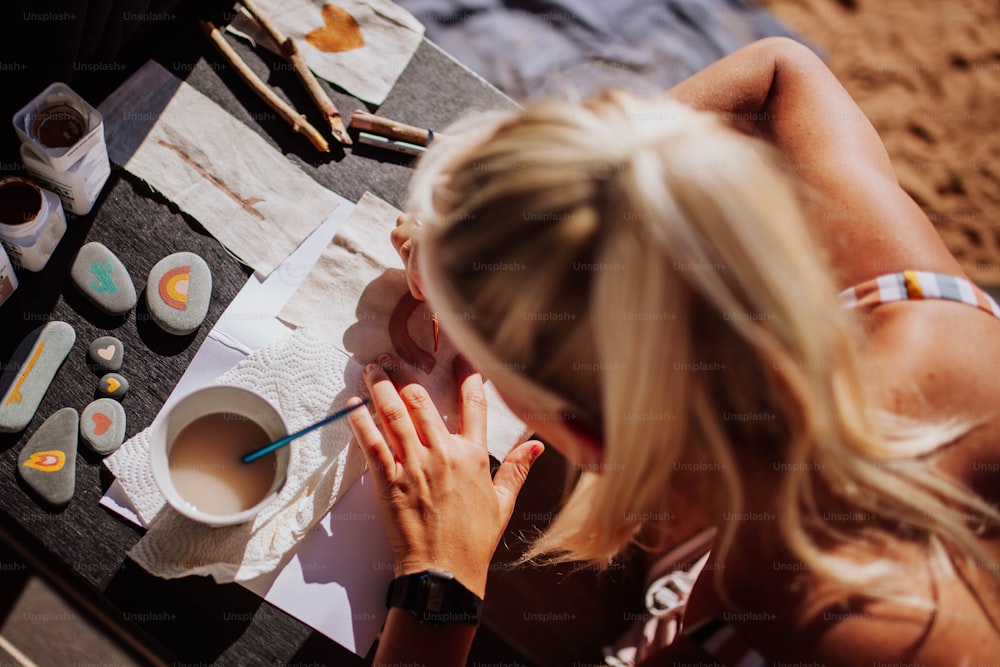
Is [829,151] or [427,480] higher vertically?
[829,151]

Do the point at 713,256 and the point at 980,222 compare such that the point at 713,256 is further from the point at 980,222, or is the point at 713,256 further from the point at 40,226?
the point at 980,222

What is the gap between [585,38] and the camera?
1.49 metres

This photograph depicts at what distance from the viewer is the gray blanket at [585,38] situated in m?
1.41

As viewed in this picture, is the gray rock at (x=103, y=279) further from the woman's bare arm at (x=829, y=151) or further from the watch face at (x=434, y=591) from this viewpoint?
the woman's bare arm at (x=829, y=151)

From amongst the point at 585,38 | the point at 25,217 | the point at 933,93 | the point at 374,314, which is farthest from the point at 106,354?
the point at 933,93

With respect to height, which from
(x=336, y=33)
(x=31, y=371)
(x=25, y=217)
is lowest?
(x=31, y=371)

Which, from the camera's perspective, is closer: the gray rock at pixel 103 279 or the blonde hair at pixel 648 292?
the blonde hair at pixel 648 292

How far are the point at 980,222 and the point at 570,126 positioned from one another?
1977mm

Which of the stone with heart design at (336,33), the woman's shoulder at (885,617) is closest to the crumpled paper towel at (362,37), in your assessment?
the stone with heart design at (336,33)

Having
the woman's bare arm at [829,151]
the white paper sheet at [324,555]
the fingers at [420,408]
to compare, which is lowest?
the white paper sheet at [324,555]

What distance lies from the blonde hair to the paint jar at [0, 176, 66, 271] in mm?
425

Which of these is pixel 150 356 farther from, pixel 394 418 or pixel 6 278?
pixel 394 418

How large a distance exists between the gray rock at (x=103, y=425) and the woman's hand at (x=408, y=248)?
1.11 feet

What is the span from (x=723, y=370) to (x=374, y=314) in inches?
18.3
